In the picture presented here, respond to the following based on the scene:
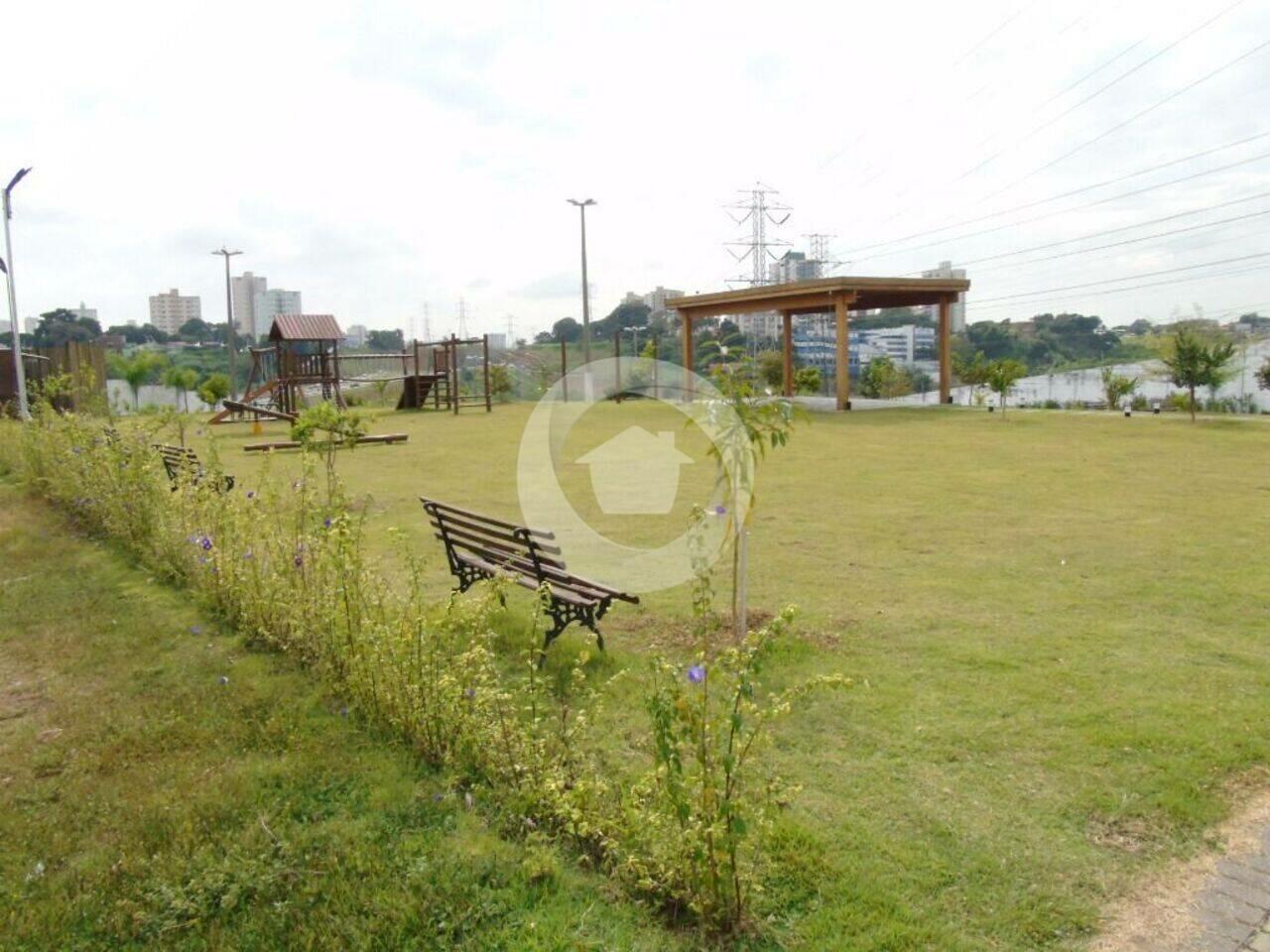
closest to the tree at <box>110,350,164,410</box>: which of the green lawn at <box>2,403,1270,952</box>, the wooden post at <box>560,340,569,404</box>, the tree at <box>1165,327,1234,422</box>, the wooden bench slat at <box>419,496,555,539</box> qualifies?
the wooden post at <box>560,340,569,404</box>

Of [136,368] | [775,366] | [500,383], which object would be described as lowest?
[500,383]

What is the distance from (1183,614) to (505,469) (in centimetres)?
1011

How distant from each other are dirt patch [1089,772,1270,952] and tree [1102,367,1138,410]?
2578cm

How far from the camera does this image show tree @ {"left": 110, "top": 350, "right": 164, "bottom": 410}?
109 feet

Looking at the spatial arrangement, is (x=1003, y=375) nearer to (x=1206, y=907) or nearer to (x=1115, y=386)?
(x=1115, y=386)

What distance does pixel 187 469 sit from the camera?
6898 millimetres

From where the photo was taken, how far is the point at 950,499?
33.6 feet

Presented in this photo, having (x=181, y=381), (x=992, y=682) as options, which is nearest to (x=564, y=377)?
(x=181, y=381)

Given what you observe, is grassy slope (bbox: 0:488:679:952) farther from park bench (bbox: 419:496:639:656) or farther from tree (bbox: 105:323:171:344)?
tree (bbox: 105:323:171:344)

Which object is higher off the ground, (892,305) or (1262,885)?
(892,305)

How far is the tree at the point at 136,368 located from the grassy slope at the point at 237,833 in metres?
32.1

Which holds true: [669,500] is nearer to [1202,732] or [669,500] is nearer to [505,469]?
[505,469]

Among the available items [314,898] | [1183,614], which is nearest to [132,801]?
[314,898]

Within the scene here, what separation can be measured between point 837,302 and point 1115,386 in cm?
901
